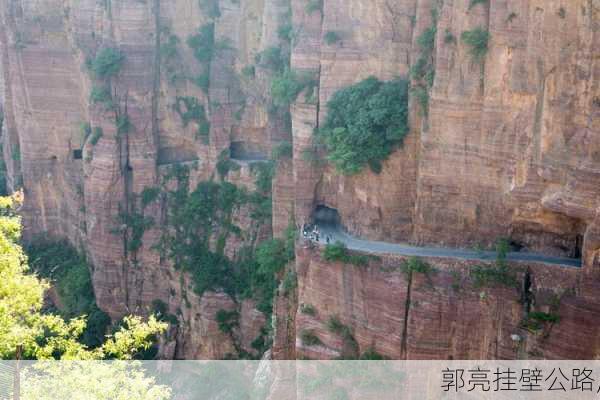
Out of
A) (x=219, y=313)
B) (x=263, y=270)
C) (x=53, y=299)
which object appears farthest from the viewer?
(x=53, y=299)

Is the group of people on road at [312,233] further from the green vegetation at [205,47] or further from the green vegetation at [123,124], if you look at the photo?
the green vegetation at [123,124]

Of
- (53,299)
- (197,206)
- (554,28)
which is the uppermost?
(554,28)

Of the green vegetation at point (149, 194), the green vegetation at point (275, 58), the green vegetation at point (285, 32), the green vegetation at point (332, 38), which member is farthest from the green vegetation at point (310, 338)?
the green vegetation at point (149, 194)

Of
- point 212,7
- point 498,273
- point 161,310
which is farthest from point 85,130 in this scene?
point 498,273

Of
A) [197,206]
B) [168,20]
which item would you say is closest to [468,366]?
[197,206]

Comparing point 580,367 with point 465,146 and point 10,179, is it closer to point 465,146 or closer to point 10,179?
point 465,146

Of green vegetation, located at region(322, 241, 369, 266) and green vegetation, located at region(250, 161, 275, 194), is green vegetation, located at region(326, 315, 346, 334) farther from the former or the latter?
green vegetation, located at region(250, 161, 275, 194)

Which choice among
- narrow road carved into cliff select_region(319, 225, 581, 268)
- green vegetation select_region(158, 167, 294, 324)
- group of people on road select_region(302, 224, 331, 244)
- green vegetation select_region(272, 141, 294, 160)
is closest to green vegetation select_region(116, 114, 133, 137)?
green vegetation select_region(158, 167, 294, 324)
